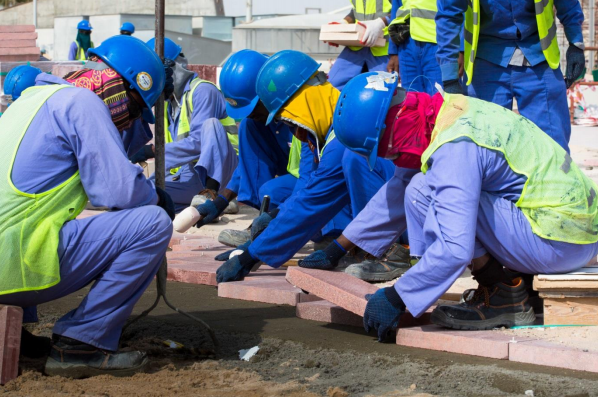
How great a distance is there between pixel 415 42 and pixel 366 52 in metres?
0.85

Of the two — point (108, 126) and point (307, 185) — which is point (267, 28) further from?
point (108, 126)

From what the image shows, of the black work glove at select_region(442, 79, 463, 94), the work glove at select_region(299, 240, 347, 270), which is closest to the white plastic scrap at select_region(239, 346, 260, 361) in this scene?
the work glove at select_region(299, 240, 347, 270)

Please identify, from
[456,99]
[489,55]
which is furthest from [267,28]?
[456,99]

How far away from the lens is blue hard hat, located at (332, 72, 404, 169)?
368 cm

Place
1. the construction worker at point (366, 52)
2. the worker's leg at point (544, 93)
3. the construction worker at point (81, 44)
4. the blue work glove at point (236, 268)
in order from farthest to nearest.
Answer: the construction worker at point (81, 44), the construction worker at point (366, 52), the worker's leg at point (544, 93), the blue work glove at point (236, 268)

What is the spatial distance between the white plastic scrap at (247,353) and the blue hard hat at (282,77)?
1.71 metres

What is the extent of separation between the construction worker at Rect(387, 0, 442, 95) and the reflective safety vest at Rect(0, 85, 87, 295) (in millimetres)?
3135

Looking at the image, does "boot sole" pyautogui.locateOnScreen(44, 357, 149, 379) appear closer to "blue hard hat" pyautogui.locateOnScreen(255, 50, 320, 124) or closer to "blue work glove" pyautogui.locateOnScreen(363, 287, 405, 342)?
"blue work glove" pyautogui.locateOnScreen(363, 287, 405, 342)

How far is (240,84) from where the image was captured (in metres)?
6.09

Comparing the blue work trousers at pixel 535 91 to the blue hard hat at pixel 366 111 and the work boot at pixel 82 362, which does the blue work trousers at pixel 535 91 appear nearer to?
the blue hard hat at pixel 366 111

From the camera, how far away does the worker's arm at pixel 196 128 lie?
7531 millimetres

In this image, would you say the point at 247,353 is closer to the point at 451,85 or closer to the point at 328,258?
the point at 328,258

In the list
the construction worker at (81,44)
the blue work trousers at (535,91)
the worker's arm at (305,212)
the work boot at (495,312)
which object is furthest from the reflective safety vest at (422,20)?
the construction worker at (81,44)

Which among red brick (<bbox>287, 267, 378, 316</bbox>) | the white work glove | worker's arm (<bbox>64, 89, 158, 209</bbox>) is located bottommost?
red brick (<bbox>287, 267, 378, 316</bbox>)
